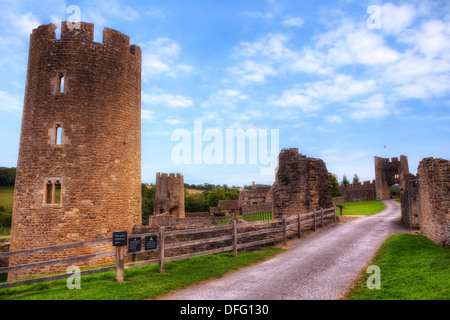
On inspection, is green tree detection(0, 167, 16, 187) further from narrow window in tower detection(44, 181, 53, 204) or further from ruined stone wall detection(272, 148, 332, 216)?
ruined stone wall detection(272, 148, 332, 216)

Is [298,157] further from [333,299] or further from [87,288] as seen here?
[87,288]

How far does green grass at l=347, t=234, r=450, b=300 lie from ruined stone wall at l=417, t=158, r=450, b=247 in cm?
55

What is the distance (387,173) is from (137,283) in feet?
160

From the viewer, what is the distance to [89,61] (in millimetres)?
16938

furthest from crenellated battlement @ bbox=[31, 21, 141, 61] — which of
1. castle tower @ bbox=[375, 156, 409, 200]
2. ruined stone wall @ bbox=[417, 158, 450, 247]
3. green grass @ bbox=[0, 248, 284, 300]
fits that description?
castle tower @ bbox=[375, 156, 409, 200]

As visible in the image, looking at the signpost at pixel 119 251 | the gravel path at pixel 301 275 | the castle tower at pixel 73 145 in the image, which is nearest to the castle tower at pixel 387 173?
the gravel path at pixel 301 275

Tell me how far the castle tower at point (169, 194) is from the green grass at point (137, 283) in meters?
41.0

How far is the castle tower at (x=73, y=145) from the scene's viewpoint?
51.7ft

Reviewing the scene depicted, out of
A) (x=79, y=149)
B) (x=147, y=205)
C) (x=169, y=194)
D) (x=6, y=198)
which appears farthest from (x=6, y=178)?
(x=79, y=149)

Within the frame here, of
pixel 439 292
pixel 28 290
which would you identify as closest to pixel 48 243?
pixel 28 290

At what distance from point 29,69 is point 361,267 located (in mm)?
19286

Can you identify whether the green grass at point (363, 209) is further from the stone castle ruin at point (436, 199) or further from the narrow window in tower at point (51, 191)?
the narrow window in tower at point (51, 191)

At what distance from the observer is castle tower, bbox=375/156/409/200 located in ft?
156

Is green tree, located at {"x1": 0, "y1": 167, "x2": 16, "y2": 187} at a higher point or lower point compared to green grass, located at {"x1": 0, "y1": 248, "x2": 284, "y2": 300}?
higher
